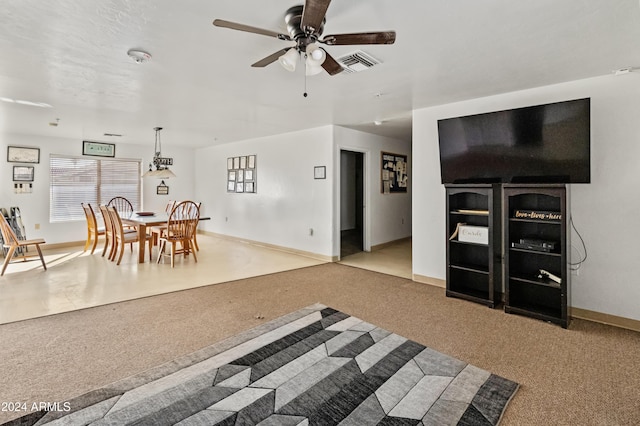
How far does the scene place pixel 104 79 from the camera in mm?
3150

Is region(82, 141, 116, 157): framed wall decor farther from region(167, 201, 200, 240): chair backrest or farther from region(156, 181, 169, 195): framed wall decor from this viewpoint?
region(167, 201, 200, 240): chair backrest

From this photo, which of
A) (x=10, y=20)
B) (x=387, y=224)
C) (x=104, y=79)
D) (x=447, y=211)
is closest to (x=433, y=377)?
(x=447, y=211)

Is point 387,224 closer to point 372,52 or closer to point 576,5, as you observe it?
point 372,52

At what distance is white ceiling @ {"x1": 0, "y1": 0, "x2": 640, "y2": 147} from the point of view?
6.39 ft

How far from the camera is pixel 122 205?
24.2ft

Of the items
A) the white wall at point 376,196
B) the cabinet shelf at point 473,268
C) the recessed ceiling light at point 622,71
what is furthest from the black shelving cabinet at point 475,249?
the white wall at point 376,196

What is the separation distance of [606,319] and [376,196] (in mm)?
3946

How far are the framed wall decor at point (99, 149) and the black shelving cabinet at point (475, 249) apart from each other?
7240 millimetres

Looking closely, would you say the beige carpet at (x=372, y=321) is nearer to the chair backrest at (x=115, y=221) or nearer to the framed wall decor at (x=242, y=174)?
the chair backrest at (x=115, y=221)

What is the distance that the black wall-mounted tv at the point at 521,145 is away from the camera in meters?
2.83

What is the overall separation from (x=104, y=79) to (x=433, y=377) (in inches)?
156

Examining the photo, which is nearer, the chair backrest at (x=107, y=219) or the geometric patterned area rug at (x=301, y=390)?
the geometric patterned area rug at (x=301, y=390)

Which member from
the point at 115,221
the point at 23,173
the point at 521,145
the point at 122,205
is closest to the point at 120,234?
the point at 115,221

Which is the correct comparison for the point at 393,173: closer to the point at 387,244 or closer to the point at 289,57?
the point at 387,244
